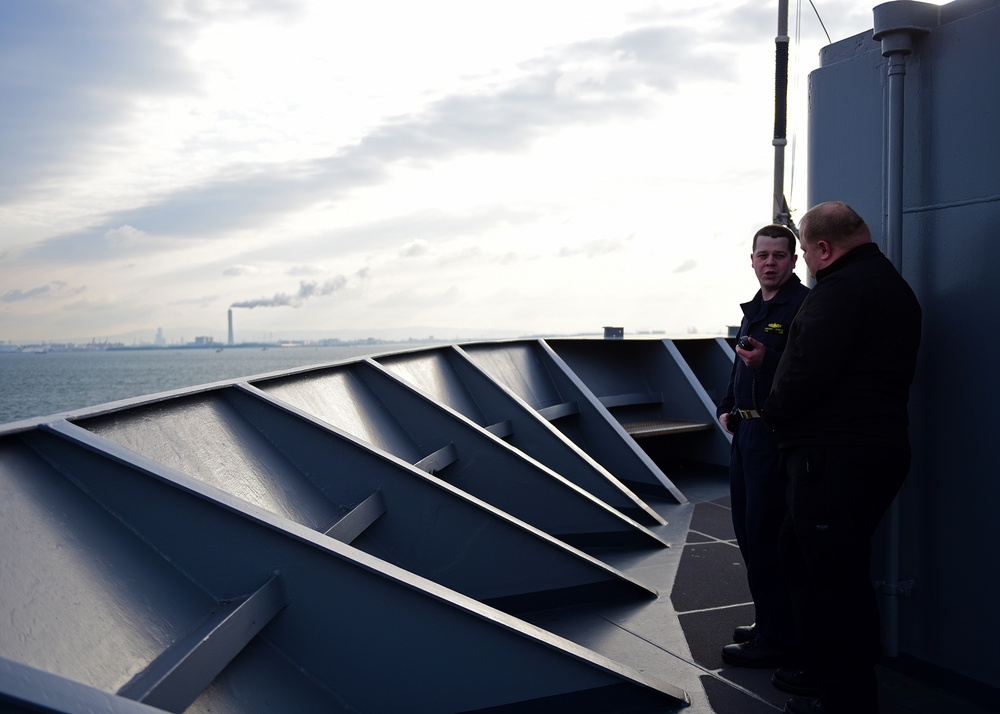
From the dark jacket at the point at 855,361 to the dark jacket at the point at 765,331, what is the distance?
1.97 feet

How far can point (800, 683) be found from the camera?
300cm

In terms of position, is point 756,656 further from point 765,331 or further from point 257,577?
point 257,577

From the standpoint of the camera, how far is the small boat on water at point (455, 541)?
1.91 m

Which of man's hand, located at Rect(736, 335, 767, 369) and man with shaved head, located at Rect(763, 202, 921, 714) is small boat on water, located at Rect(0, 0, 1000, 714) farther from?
man's hand, located at Rect(736, 335, 767, 369)

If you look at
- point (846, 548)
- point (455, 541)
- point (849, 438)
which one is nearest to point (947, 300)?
point (849, 438)

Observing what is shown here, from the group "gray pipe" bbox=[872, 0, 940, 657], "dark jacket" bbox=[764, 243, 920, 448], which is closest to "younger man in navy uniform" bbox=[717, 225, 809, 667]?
"gray pipe" bbox=[872, 0, 940, 657]

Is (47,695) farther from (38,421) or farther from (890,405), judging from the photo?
(890,405)

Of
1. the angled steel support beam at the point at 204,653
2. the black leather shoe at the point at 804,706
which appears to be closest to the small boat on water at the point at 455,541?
the angled steel support beam at the point at 204,653

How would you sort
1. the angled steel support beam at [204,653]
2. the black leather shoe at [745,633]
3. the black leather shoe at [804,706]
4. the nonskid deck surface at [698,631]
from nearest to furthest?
1. the angled steel support beam at [204,653]
2. the black leather shoe at [804,706]
3. the nonskid deck surface at [698,631]
4. the black leather shoe at [745,633]

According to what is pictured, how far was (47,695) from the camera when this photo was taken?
1.11 m

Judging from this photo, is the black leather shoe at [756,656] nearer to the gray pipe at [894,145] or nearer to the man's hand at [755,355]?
the gray pipe at [894,145]

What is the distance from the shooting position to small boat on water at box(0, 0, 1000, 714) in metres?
1.91

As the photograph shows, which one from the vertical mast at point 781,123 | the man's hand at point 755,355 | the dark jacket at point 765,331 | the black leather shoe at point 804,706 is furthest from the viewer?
the vertical mast at point 781,123

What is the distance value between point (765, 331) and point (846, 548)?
111 cm
